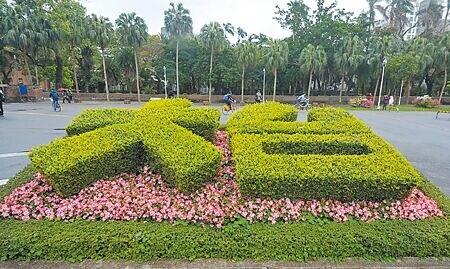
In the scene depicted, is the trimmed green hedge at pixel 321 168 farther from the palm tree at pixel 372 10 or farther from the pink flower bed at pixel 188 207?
the palm tree at pixel 372 10

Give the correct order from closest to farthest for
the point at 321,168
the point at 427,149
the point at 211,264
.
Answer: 1. the point at 211,264
2. the point at 321,168
3. the point at 427,149

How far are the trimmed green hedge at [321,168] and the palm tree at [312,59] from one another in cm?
2271

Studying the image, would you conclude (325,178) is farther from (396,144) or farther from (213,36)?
(213,36)

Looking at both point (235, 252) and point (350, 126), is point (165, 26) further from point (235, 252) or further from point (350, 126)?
point (235, 252)

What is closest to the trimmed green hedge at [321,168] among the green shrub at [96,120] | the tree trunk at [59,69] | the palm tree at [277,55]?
the green shrub at [96,120]

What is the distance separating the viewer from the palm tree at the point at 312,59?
25.5 meters

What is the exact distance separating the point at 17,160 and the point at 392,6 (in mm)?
40183

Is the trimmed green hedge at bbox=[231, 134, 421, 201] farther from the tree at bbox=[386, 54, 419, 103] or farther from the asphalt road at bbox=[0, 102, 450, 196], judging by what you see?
the tree at bbox=[386, 54, 419, 103]

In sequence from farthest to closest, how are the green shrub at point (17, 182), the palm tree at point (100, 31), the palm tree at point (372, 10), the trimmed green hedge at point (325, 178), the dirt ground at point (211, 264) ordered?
the palm tree at point (372, 10) < the palm tree at point (100, 31) < the green shrub at point (17, 182) < the trimmed green hedge at point (325, 178) < the dirt ground at point (211, 264)

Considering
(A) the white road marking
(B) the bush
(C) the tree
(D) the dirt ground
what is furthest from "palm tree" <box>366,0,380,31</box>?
(A) the white road marking

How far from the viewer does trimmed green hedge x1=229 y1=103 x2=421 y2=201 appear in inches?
127

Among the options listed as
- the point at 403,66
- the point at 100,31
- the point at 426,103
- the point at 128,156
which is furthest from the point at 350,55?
the point at 128,156

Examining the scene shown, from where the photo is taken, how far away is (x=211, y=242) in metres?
2.77

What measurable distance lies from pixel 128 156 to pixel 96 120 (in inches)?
62.5
